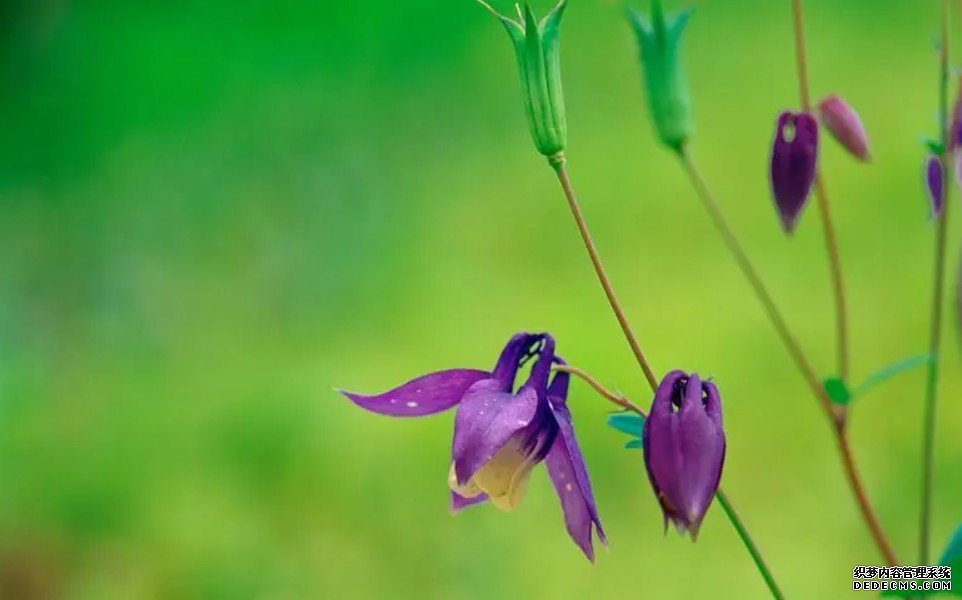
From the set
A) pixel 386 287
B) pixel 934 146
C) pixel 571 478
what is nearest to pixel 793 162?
pixel 934 146

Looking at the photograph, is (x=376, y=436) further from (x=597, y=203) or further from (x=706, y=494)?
(x=706, y=494)

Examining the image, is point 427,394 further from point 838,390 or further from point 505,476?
point 838,390

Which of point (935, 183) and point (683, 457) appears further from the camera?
point (935, 183)

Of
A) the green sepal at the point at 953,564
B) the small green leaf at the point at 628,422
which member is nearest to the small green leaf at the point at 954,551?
the green sepal at the point at 953,564

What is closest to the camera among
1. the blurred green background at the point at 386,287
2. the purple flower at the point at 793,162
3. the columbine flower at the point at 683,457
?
the columbine flower at the point at 683,457

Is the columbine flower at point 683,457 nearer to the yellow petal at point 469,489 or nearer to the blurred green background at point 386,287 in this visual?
the yellow petal at point 469,489

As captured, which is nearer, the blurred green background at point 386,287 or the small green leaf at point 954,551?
the small green leaf at point 954,551
